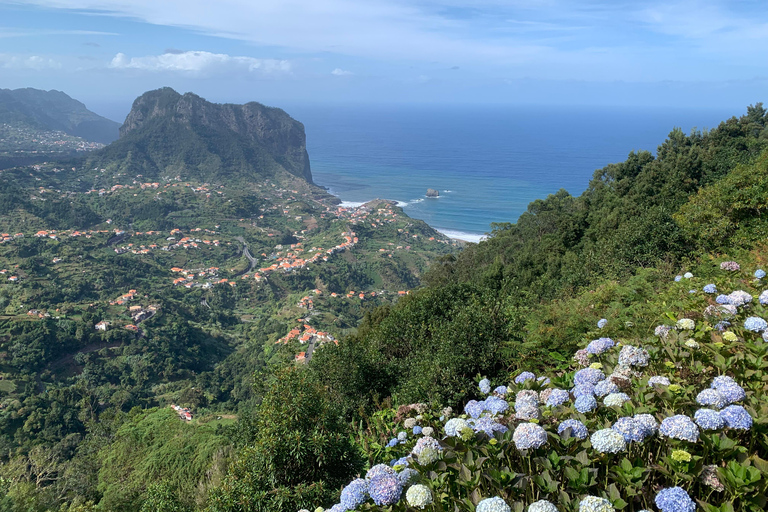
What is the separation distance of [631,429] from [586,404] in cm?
41

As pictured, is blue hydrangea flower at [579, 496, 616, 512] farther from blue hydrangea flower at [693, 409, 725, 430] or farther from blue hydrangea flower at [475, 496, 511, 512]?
blue hydrangea flower at [693, 409, 725, 430]

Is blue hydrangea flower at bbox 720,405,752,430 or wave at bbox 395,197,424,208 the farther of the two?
wave at bbox 395,197,424,208

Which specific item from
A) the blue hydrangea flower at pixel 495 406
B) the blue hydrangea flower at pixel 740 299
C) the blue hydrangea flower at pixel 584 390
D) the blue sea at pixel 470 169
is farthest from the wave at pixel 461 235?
the blue hydrangea flower at pixel 584 390

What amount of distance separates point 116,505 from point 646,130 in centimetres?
23044

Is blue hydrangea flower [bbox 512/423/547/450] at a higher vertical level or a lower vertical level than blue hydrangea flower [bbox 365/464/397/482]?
higher

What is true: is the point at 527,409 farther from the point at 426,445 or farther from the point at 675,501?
the point at 675,501

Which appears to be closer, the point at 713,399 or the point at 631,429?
the point at 631,429

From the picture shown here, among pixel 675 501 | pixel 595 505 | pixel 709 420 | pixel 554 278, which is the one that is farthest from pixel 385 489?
pixel 554 278

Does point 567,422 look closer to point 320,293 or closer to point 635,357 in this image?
point 635,357

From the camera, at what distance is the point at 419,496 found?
8.57ft

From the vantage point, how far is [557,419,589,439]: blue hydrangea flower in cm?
282

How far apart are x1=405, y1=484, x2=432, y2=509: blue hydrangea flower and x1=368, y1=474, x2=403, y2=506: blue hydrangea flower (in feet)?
0.52

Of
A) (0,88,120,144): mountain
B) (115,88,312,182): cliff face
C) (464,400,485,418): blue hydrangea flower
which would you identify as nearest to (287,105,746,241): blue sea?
(115,88,312,182): cliff face

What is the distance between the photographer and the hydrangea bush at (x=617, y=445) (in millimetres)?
2449
